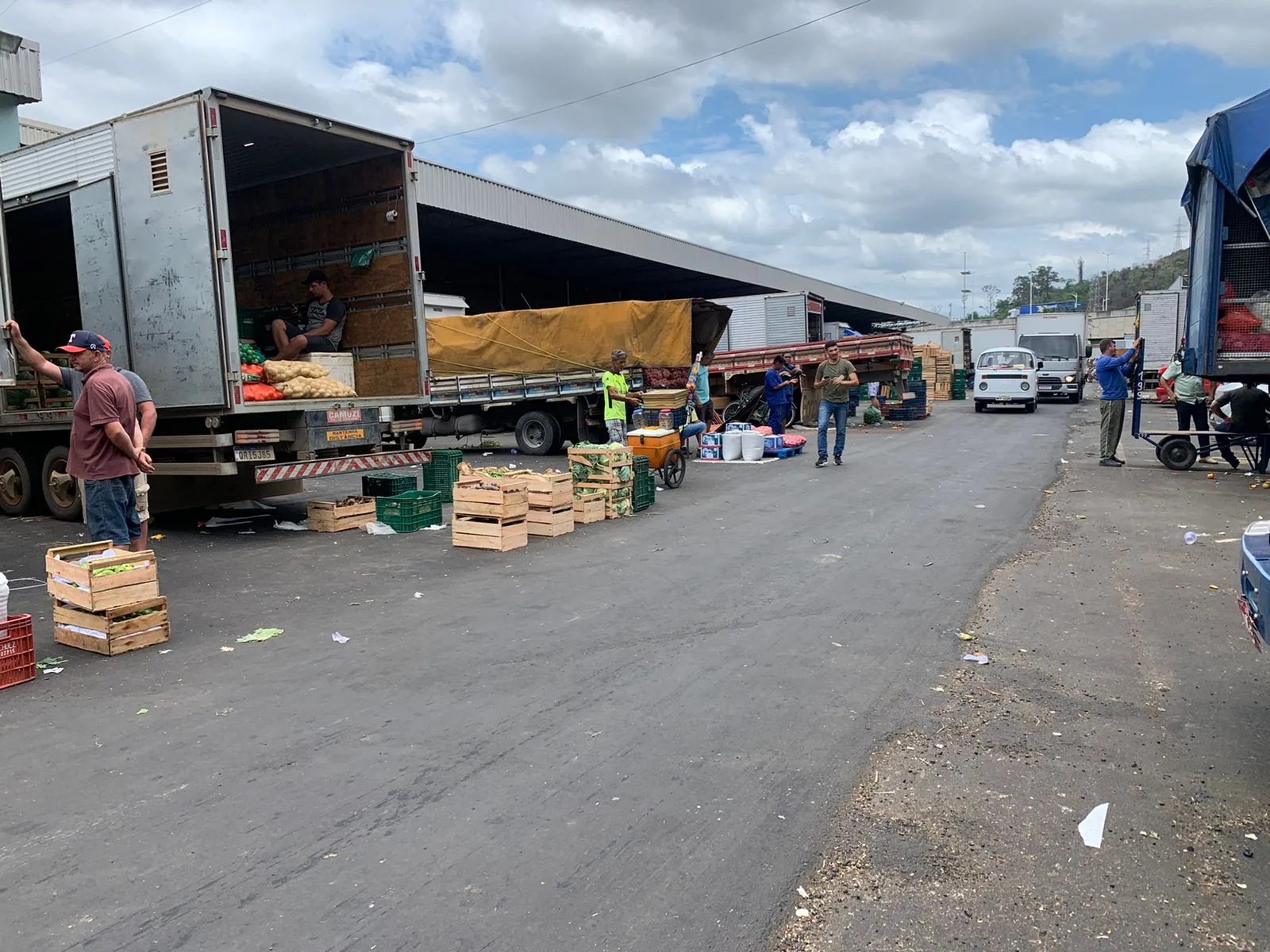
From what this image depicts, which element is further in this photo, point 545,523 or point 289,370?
point 289,370

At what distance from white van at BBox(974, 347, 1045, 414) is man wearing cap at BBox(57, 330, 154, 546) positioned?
2557 centimetres

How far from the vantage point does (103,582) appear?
562 centimetres

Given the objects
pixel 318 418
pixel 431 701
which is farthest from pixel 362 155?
pixel 431 701

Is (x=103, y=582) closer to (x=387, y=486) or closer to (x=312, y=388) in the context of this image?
(x=312, y=388)

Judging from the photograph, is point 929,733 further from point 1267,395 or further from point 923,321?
point 923,321

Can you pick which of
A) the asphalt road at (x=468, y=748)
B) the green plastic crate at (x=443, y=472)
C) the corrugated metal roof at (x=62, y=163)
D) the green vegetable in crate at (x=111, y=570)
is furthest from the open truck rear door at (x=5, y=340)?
the green plastic crate at (x=443, y=472)

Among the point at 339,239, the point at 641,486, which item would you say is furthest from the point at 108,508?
the point at 641,486

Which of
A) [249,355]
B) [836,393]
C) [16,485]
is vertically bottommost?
[16,485]

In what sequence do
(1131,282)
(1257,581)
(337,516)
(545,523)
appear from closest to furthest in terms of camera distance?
(1257,581) → (545,523) → (337,516) → (1131,282)

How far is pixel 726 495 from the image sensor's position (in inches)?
473

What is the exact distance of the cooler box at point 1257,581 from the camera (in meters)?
3.49

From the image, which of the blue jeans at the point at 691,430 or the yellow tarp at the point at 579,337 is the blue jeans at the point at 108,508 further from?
the yellow tarp at the point at 579,337

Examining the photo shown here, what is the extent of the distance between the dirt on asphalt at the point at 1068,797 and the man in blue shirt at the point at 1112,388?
26.8 ft

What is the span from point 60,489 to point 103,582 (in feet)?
20.8
